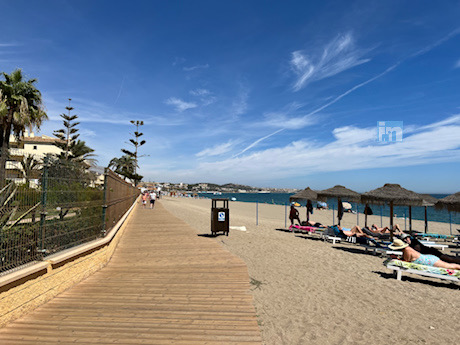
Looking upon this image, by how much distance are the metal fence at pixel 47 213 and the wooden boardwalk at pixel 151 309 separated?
892 millimetres

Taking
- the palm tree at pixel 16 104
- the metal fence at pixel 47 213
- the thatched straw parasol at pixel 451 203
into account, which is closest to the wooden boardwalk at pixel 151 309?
the metal fence at pixel 47 213

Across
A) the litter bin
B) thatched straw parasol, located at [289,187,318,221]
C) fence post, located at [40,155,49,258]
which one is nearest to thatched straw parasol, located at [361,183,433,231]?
thatched straw parasol, located at [289,187,318,221]

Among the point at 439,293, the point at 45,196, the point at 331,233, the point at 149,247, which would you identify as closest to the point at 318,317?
the point at 439,293

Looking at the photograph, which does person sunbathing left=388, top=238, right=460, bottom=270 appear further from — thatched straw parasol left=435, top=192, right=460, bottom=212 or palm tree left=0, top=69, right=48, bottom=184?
palm tree left=0, top=69, right=48, bottom=184

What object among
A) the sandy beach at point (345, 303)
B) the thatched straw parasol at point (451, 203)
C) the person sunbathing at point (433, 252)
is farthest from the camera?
the thatched straw parasol at point (451, 203)

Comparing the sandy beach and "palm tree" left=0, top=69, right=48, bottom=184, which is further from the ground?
"palm tree" left=0, top=69, right=48, bottom=184

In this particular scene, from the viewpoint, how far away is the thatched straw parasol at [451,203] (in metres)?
13.6

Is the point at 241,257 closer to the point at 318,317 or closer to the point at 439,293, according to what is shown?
the point at 318,317

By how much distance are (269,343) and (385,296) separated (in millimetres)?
3207

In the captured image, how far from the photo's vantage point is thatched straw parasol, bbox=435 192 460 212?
13.6m

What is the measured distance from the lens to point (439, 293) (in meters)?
5.76

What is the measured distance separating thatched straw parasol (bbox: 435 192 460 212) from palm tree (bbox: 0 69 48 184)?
2375 cm

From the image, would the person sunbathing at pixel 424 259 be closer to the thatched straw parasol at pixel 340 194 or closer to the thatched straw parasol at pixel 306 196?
the thatched straw parasol at pixel 340 194

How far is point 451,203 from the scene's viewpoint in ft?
45.1
